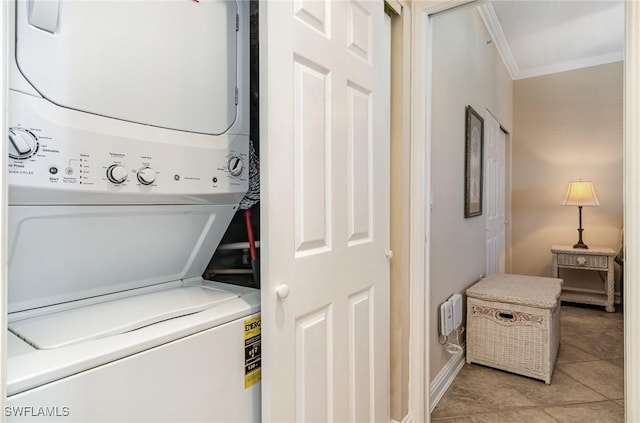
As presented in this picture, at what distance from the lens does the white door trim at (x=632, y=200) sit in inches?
51.5

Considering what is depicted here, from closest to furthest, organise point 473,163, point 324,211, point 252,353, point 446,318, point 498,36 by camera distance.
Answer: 1. point 252,353
2. point 324,211
3. point 446,318
4. point 473,163
5. point 498,36

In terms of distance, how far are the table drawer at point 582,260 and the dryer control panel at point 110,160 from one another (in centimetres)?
404

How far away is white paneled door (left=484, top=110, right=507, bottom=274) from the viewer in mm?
3465

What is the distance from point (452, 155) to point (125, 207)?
209 centimetres

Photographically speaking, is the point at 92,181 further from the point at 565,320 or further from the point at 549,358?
the point at 565,320

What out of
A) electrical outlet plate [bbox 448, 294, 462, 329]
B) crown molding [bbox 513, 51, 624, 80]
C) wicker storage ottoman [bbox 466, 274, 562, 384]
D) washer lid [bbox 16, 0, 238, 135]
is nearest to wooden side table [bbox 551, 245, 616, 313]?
wicker storage ottoman [bbox 466, 274, 562, 384]

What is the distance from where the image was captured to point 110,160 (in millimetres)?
785

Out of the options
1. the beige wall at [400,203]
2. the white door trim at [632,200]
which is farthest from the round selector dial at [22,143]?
the white door trim at [632,200]

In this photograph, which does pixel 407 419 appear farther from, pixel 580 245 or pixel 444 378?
pixel 580 245

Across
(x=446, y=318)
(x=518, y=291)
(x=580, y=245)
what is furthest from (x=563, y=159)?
(x=446, y=318)

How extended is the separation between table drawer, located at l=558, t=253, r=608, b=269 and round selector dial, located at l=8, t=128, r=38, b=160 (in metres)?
4.52

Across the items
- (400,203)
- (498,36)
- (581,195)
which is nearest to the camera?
(400,203)

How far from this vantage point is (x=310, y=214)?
1.09 metres

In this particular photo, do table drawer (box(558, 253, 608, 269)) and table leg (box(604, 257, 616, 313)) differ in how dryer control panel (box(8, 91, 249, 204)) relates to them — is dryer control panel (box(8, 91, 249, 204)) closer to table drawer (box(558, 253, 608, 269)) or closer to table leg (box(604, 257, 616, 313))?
table drawer (box(558, 253, 608, 269))
